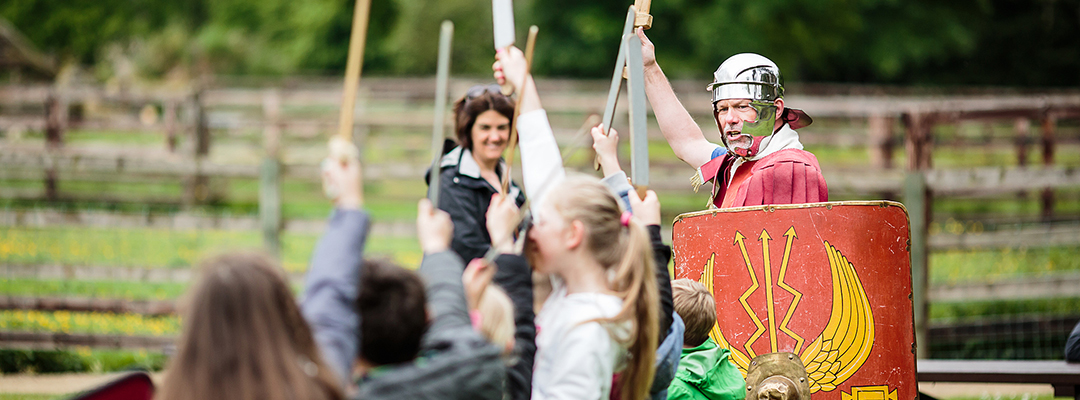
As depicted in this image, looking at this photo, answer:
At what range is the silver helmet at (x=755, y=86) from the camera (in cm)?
341

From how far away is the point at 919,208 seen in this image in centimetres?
643

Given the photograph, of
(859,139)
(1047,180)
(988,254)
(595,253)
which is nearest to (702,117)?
(859,139)

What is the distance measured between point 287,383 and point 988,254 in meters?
9.13

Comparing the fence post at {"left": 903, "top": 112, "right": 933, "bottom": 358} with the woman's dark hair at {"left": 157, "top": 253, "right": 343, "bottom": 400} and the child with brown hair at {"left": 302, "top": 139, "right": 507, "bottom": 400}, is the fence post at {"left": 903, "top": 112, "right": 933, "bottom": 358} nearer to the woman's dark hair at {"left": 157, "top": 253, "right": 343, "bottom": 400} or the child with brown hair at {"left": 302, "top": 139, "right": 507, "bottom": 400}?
the child with brown hair at {"left": 302, "top": 139, "right": 507, "bottom": 400}

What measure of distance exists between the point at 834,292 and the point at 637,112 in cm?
116

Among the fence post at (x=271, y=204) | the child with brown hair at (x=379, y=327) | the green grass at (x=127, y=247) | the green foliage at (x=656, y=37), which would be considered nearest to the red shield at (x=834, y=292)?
the child with brown hair at (x=379, y=327)

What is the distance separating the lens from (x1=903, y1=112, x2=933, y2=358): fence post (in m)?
6.25

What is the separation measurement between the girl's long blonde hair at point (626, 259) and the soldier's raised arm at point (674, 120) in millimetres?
1556

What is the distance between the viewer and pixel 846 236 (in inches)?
123

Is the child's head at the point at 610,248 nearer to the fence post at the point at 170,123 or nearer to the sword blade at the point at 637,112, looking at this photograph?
the sword blade at the point at 637,112

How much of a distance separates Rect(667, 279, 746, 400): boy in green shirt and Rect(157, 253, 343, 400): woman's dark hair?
1.52m

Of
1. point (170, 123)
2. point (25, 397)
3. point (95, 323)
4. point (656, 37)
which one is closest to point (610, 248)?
point (25, 397)

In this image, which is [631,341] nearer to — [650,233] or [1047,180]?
[650,233]

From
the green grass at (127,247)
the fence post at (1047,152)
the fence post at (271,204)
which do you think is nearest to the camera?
the fence post at (271,204)
